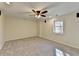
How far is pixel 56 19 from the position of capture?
3.01 ft

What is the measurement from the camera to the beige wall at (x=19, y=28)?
0.96 meters

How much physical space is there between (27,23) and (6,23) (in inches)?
8.7

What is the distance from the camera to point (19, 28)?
40.4 inches

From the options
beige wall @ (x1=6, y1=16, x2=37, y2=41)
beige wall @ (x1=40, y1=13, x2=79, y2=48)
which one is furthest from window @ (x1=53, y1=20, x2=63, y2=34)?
beige wall @ (x1=6, y1=16, x2=37, y2=41)

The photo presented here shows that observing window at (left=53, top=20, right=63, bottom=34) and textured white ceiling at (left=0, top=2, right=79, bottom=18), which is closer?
textured white ceiling at (left=0, top=2, right=79, bottom=18)

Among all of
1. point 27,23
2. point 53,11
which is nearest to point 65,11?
point 53,11

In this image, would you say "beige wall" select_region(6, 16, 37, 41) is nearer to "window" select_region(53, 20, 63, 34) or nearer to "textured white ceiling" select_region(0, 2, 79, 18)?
"textured white ceiling" select_region(0, 2, 79, 18)

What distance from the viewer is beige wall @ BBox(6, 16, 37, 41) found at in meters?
0.96

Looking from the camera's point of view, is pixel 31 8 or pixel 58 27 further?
pixel 58 27

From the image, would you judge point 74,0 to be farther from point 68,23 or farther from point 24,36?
point 24,36

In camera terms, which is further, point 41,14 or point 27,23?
point 27,23

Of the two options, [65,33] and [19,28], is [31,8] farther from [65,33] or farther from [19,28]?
[65,33]

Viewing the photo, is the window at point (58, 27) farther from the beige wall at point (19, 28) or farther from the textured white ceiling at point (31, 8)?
the beige wall at point (19, 28)

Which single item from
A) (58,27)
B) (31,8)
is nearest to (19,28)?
(31,8)
